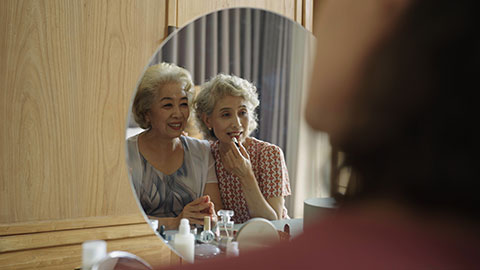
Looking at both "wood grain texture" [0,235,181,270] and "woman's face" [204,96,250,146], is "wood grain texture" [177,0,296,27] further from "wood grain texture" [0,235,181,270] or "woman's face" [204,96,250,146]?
"wood grain texture" [0,235,181,270]

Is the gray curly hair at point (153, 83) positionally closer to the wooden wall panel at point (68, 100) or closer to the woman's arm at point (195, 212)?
the woman's arm at point (195, 212)

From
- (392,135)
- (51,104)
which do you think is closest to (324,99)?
(392,135)

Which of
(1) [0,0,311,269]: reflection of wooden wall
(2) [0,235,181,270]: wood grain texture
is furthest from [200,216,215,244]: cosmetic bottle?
(1) [0,0,311,269]: reflection of wooden wall

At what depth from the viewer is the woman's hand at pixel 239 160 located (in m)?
0.72

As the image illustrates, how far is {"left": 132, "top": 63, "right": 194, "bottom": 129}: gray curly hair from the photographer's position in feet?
2.42

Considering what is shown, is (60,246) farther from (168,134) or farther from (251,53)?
(251,53)

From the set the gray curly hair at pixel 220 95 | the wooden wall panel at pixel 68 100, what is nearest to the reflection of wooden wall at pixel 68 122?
the wooden wall panel at pixel 68 100

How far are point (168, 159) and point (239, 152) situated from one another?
0.13 meters

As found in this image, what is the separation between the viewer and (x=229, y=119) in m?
0.71

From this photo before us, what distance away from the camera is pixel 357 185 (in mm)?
258

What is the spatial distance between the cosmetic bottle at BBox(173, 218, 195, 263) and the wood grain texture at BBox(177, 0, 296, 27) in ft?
2.03

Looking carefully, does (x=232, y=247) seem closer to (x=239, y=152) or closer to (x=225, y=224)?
(x=225, y=224)

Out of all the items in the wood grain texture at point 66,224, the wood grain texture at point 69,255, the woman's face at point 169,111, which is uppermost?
the woman's face at point 169,111

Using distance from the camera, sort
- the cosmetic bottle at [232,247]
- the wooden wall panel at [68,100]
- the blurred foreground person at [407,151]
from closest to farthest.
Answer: the blurred foreground person at [407,151]
the cosmetic bottle at [232,247]
the wooden wall panel at [68,100]
